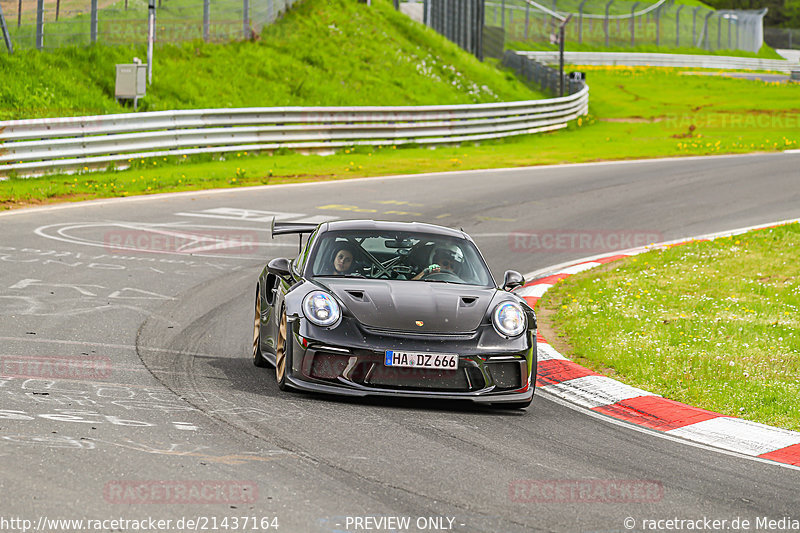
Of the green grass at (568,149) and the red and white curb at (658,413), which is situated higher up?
the green grass at (568,149)

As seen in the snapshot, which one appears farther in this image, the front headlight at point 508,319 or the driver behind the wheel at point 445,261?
the driver behind the wheel at point 445,261

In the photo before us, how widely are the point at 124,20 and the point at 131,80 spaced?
4922 mm

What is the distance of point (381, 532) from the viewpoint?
15.3 ft

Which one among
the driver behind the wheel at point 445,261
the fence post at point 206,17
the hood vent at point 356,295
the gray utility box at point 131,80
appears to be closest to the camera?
the hood vent at point 356,295

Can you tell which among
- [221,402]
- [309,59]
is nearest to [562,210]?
[221,402]

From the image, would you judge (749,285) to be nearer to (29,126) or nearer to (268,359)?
(268,359)

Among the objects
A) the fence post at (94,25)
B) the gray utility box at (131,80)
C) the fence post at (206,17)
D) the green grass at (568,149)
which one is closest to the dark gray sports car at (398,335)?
the green grass at (568,149)

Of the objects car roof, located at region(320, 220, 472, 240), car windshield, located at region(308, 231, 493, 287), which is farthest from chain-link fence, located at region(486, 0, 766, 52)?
car windshield, located at region(308, 231, 493, 287)

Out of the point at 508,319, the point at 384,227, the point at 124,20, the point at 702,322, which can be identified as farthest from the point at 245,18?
the point at 508,319

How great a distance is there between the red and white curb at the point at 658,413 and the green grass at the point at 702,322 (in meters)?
0.19

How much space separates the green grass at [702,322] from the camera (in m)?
8.16

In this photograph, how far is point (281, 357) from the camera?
760 cm

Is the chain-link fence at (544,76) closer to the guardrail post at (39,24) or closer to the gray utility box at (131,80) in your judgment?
the gray utility box at (131,80)

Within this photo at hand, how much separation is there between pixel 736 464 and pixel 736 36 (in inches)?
3608
